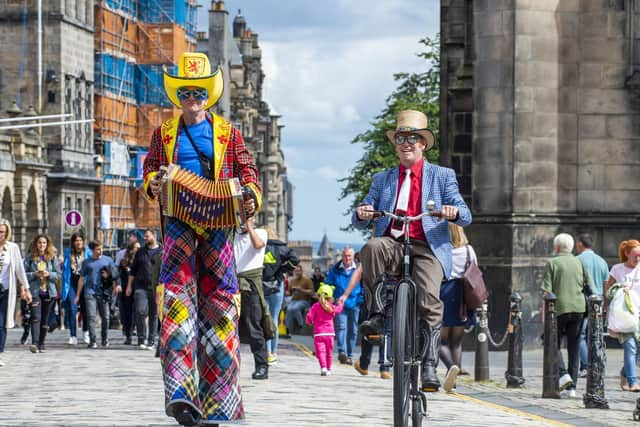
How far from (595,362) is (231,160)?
6.42 metres

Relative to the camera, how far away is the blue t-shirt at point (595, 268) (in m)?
19.4

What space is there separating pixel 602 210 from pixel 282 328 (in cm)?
1069

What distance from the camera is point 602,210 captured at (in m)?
26.5

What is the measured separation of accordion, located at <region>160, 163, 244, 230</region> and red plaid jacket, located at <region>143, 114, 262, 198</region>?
21cm

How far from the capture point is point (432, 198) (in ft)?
36.9

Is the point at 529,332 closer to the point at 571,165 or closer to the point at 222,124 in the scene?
the point at 571,165

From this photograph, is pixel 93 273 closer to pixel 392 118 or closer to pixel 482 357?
pixel 482 357

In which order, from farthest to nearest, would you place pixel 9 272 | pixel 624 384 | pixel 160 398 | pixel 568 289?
1. pixel 9 272
2. pixel 568 289
3. pixel 624 384
4. pixel 160 398

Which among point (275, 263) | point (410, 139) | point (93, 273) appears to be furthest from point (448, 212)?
point (93, 273)

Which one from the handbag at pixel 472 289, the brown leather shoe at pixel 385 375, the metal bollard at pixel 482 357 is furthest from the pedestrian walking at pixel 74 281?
the handbag at pixel 472 289

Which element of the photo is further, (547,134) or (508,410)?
(547,134)

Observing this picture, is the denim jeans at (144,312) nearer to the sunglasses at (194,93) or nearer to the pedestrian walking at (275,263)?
the pedestrian walking at (275,263)

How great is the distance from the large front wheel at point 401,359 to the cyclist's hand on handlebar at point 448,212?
2.08 ft

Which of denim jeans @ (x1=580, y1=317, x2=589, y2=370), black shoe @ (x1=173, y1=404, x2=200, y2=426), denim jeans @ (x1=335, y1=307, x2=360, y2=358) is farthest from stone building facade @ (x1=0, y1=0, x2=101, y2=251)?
black shoe @ (x1=173, y1=404, x2=200, y2=426)
